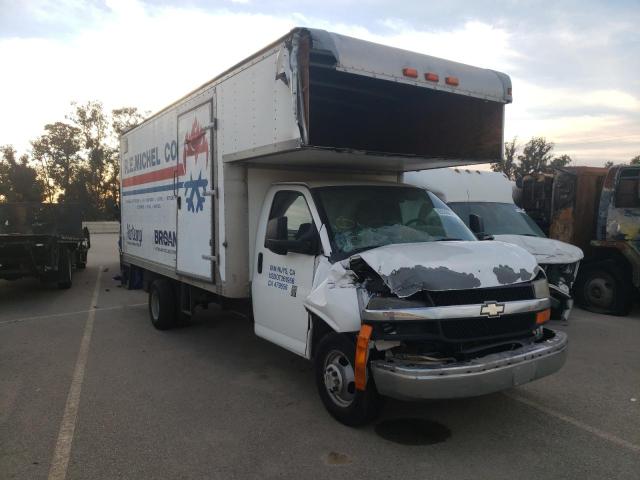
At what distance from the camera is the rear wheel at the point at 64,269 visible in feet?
37.4

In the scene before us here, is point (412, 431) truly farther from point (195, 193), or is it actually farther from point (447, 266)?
point (195, 193)

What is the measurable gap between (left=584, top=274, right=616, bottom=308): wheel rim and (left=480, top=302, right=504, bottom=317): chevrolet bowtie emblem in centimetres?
573

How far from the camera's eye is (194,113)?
21.0 feet

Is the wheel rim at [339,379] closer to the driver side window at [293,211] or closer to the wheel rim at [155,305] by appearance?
the driver side window at [293,211]

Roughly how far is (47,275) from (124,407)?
7250mm

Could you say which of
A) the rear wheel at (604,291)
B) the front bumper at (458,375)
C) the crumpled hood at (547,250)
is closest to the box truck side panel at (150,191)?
the front bumper at (458,375)

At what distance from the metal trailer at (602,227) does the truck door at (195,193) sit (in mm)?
6412

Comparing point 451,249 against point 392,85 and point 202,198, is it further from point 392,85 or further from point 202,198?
point 202,198

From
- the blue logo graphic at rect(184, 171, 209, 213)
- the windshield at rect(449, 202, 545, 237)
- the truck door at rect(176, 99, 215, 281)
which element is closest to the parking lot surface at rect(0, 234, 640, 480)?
the truck door at rect(176, 99, 215, 281)

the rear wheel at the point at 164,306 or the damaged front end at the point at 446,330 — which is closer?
the damaged front end at the point at 446,330

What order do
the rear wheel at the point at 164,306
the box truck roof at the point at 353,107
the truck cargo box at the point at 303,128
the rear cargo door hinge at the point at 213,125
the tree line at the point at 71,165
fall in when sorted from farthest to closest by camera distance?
the tree line at the point at 71,165, the rear wheel at the point at 164,306, the rear cargo door hinge at the point at 213,125, the truck cargo box at the point at 303,128, the box truck roof at the point at 353,107

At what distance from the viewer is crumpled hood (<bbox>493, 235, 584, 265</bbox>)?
7.16 m

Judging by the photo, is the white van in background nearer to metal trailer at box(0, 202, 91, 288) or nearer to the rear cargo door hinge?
the rear cargo door hinge

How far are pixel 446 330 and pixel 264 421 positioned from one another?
1.82 metres
